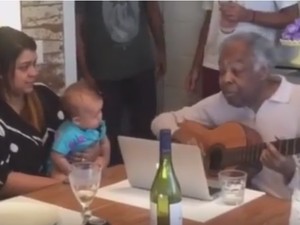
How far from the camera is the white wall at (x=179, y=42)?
4.07 meters

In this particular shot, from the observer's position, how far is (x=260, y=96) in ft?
8.13

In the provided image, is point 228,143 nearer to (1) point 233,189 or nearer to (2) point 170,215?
(1) point 233,189

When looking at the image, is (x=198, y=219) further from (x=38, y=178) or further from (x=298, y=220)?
(x=38, y=178)

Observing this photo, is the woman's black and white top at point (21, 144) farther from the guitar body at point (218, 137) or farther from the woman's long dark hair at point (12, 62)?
the guitar body at point (218, 137)

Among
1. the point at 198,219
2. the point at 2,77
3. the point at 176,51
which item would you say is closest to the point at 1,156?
the point at 2,77

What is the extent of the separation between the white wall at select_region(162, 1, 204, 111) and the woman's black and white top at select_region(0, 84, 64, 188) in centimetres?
167

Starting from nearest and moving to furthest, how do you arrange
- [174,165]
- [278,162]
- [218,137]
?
[174,165] → [278,162] → [218,137]

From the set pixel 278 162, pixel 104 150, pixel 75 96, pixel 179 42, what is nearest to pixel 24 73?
pixel 75 96

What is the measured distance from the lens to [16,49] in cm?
254

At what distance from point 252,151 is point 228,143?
152 millimetres

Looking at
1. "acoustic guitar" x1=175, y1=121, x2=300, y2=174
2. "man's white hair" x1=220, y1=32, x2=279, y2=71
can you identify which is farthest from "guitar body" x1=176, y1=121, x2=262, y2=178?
"man's white hair" x1=220, y1=32, x2=279, y2=71

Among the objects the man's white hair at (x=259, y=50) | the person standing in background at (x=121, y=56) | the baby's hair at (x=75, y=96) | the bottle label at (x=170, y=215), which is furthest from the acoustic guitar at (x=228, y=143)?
the person standing in background at (x=121, y=56)

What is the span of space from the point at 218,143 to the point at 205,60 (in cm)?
110

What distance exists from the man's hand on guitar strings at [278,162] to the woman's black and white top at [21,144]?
809 mm
